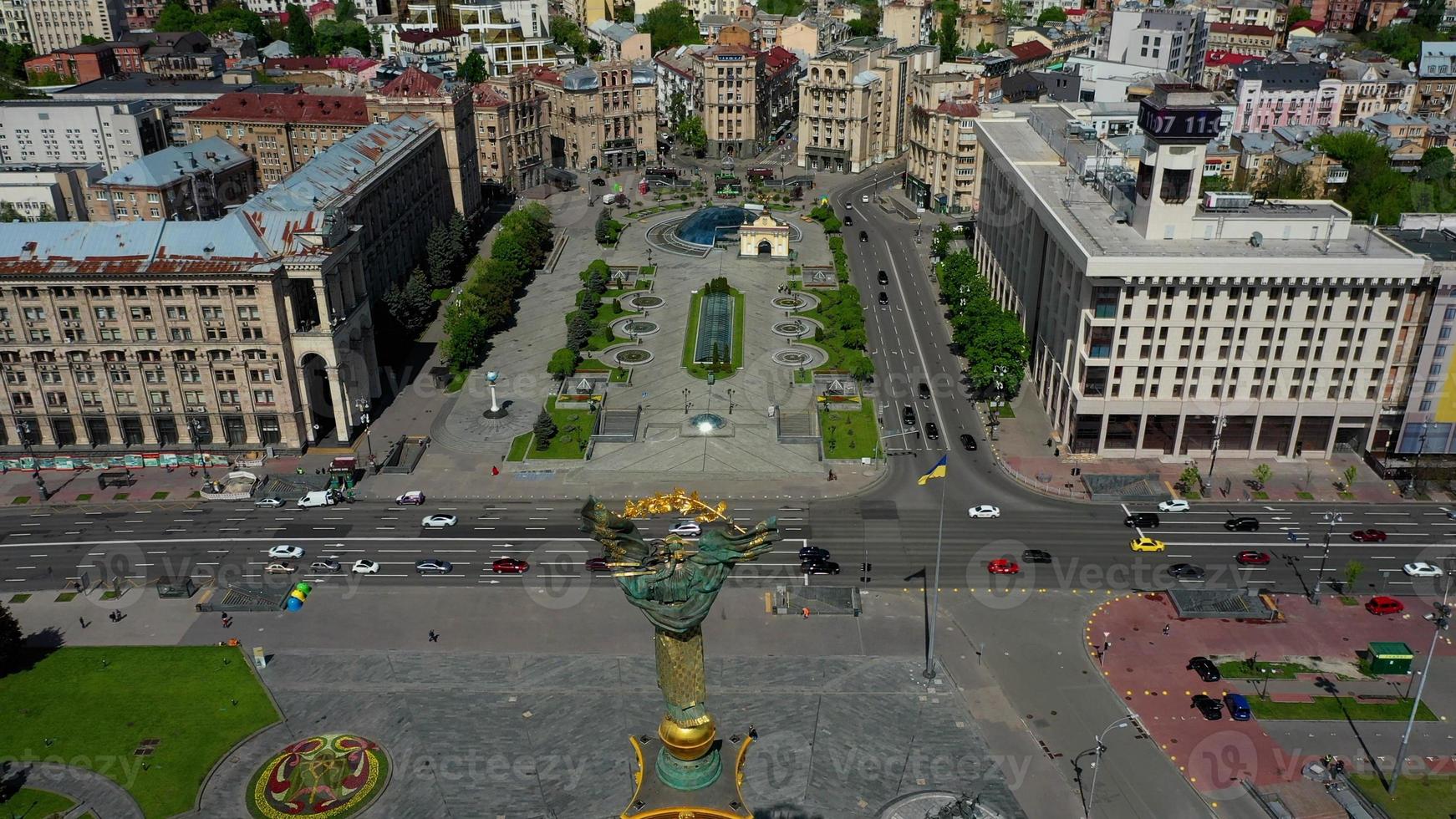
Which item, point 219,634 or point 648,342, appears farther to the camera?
point 648,342

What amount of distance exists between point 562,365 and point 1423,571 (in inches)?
4615

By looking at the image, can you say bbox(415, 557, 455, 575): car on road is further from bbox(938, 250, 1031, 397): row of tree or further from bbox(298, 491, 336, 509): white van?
bbox(938, 250, 1031, 397): row of tree

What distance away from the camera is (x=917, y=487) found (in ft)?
493

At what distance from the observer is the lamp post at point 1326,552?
126 meters

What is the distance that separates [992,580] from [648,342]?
8402 cm

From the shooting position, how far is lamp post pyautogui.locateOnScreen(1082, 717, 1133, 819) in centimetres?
9725

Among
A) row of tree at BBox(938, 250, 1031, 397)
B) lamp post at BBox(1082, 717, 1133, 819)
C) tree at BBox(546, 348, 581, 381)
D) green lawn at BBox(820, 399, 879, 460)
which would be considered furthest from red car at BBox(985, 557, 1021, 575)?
tree at BBox(546, 348, 581, 381)

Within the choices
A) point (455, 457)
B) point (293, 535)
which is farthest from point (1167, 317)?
point (293, 535)

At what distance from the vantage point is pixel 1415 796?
98.2 metres

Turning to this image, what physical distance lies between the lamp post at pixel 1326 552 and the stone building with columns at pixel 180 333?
12179cm

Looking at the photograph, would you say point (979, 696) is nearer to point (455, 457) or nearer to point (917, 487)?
point (917, 487)

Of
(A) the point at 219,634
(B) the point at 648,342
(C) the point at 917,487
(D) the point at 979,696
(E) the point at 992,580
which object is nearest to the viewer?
(D) the point at 979,696

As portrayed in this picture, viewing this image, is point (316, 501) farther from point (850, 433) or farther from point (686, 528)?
point (850, 433)

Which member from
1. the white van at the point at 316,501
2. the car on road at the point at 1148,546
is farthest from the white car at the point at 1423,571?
the white van at the point at 316,501
